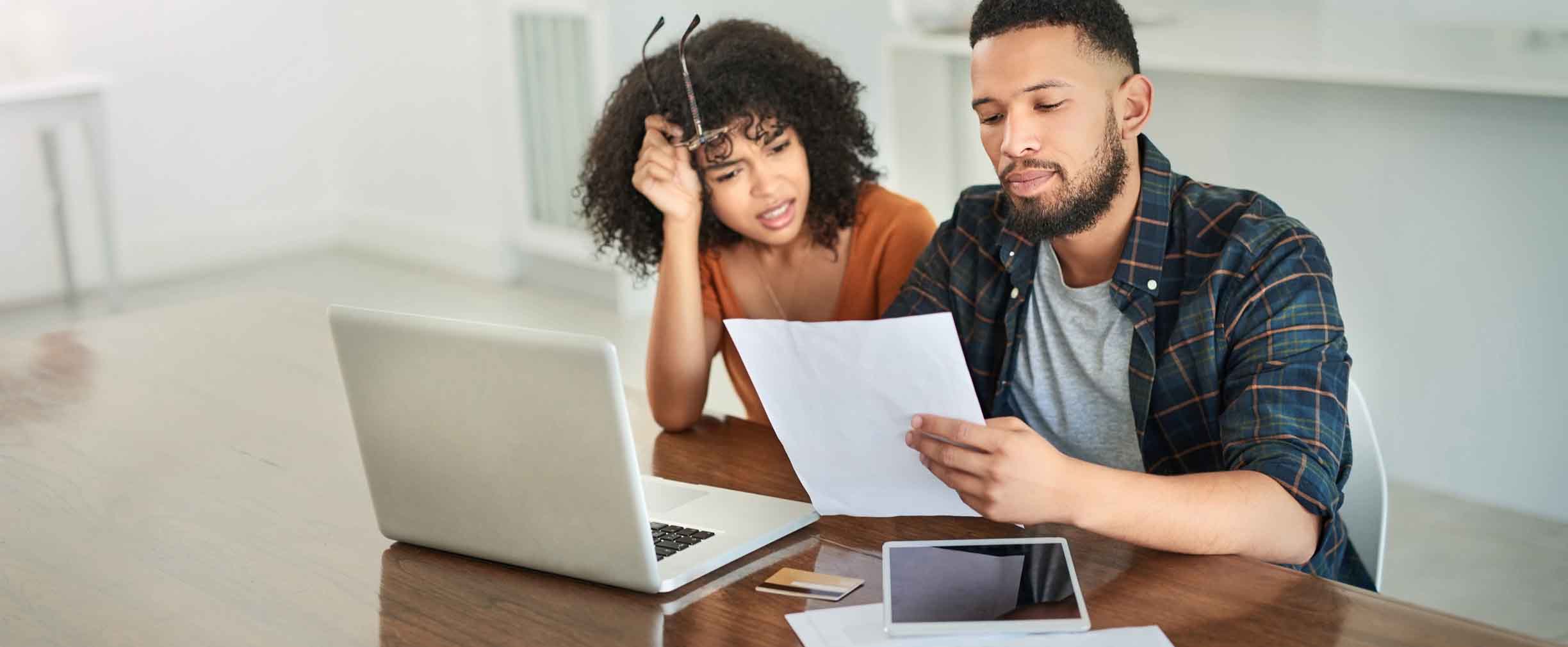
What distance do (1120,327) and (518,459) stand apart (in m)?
0.65

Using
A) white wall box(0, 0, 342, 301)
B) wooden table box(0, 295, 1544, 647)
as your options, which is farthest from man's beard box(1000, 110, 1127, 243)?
white wall box(0, 0, 342, 301)

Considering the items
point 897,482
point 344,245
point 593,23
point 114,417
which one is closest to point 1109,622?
point 897,482

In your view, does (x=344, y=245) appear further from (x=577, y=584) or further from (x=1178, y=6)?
(x=577, y=584)

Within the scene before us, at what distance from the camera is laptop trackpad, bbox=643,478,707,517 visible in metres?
1.35

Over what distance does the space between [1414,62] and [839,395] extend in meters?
1.63

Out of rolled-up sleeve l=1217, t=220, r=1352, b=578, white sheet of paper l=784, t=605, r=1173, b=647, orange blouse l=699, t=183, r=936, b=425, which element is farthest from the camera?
orange blouse l=699, t=183, r=936, b=425

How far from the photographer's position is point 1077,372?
1579 millimetres

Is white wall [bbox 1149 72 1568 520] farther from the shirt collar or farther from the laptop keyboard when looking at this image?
the laptop keyboard

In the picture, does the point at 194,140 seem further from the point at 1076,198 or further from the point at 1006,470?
the point at 1006,470

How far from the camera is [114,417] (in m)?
1.69

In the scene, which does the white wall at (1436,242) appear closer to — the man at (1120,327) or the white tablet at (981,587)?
the man at (1120,327)

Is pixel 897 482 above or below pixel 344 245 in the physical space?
above

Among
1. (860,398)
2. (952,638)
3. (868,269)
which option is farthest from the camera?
(868,269)

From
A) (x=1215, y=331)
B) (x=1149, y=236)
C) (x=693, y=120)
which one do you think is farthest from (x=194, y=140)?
(x=1215, y=331)
